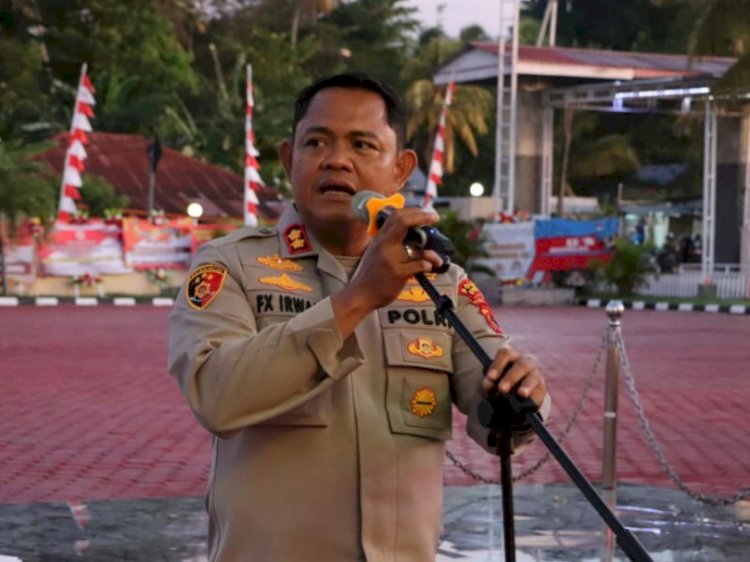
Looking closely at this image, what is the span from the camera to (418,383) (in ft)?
8.93

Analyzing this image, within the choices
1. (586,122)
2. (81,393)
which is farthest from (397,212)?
(586,122)

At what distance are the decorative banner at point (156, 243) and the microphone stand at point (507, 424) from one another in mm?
30635

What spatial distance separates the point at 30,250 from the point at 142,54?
18466 millimetres

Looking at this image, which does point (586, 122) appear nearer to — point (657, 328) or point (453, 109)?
point (453, 109)

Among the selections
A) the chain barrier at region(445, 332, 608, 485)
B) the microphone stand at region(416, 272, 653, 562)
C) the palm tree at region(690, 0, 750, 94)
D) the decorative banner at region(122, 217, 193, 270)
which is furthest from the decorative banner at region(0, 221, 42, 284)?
the microphone stand at region(416, 272, 653, 562)

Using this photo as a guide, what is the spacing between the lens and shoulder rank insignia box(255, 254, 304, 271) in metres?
2.77

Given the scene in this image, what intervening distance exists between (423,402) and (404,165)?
19.4 inches

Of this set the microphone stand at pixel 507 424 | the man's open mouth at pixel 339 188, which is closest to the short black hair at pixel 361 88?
the man's open mouth at pixel 339 188

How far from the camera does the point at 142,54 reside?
49344 mm

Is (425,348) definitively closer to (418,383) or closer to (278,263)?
(418,383)

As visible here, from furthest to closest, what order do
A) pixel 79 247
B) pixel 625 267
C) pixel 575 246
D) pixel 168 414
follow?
pixel 575 246, pixel 625 267, pixel 79 247, pixel 168 414

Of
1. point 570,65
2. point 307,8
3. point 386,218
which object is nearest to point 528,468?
point 386,218

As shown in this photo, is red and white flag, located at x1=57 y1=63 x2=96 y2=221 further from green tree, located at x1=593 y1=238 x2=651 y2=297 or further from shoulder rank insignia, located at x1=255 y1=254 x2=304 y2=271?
shoulder rank insignia, located at x1=255 y1=254 x2=304 y2=271

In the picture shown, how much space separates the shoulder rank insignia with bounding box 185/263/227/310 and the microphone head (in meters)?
0.29
